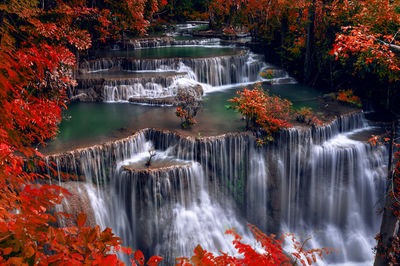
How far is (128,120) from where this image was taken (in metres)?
12.7

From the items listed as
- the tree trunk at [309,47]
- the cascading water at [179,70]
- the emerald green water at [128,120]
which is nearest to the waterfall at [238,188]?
the emerald green water at [128,120]

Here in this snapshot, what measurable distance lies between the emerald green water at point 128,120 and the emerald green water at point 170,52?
19.4 feet

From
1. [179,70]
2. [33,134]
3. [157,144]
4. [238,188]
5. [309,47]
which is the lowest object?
[238,188]

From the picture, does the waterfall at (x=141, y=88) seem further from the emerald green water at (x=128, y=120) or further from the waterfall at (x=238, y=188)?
the waterfall at (x=238, y=188)

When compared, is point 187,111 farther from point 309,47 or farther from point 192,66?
point 309,47

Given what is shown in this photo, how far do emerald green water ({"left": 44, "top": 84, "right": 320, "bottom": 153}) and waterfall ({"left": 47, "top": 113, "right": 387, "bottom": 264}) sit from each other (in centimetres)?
80

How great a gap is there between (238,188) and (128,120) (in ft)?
17.4

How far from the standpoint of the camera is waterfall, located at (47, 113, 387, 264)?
9.95 metres

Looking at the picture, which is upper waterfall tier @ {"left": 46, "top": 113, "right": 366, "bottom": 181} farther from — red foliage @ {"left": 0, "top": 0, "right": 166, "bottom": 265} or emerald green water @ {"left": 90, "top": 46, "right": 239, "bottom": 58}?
emerald green water @ {"left": 90, "top": 46, "right": 239, "bottom": 58}

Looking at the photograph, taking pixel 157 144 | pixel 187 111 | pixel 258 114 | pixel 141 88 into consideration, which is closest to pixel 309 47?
pixel 258 114

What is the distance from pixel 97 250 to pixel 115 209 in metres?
8.19

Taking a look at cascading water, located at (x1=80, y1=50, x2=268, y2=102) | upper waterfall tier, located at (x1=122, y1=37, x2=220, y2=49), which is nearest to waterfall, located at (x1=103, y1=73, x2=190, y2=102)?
cascading water, located at (x1=80, y1=50, x2=268, y2=102)

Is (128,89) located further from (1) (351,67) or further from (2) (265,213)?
(1) (351,67)

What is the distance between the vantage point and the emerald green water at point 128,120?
36.5 feet
